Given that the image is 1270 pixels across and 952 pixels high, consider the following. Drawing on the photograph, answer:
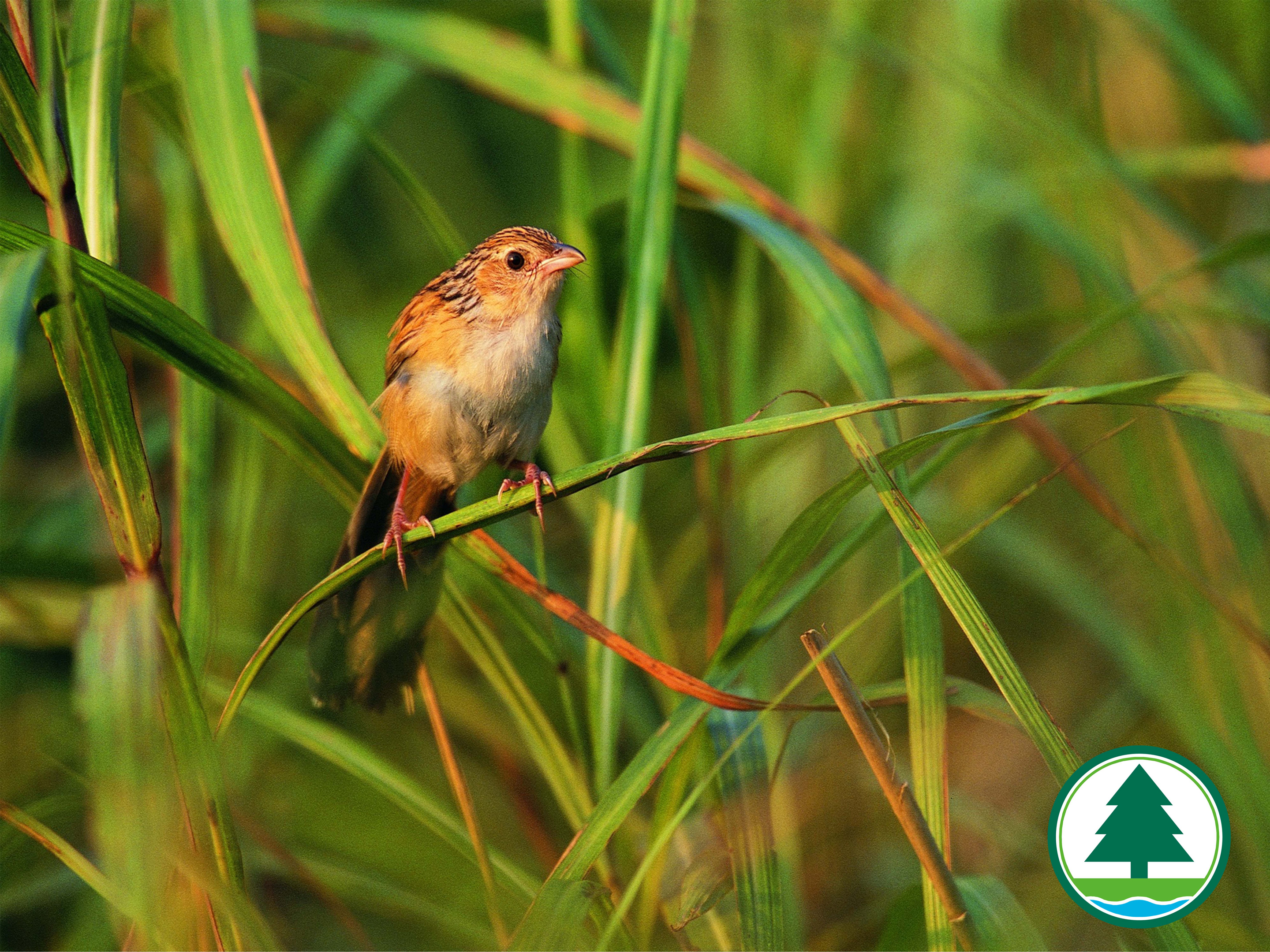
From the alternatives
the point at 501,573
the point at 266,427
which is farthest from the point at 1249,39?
the point at 266,427

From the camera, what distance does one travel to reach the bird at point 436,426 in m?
2.09

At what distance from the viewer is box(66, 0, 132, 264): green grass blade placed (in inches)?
62.1

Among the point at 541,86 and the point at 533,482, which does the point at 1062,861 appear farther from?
the point at 541,86

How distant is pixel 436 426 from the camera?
2287 mm

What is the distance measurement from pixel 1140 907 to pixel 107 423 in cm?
183

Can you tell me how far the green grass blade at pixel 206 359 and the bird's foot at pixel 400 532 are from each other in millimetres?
164

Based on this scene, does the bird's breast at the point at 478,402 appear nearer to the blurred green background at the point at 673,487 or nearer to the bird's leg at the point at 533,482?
the bird's leg at the point at 533,482

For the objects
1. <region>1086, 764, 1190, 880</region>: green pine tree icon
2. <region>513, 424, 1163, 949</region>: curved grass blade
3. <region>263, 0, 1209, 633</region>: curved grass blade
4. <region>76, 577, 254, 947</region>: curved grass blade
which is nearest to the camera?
<region>76, 577, 254, 947</region>: curved grass blade

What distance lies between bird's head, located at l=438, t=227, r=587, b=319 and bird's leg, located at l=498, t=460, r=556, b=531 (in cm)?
38

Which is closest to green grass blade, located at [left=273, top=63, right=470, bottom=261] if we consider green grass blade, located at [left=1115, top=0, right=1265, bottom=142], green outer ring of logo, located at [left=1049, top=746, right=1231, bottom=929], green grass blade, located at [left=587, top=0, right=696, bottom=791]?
green grass blade, located at [left=587, top=0, right=696, bottom=791]

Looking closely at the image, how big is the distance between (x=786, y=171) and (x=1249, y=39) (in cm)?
178

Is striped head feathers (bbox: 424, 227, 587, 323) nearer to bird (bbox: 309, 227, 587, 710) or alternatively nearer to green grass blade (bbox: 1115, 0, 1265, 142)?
bird (bbox: 309, 227, 587, 710)

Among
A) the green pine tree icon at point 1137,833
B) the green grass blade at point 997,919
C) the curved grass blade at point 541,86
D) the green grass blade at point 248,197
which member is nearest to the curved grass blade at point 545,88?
the curved grass blade at point 541,86

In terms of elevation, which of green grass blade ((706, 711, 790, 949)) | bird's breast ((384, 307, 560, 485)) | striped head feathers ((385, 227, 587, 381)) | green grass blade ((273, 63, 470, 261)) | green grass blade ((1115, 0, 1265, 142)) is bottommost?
green grass blade ((706, 711, 790, 949))
